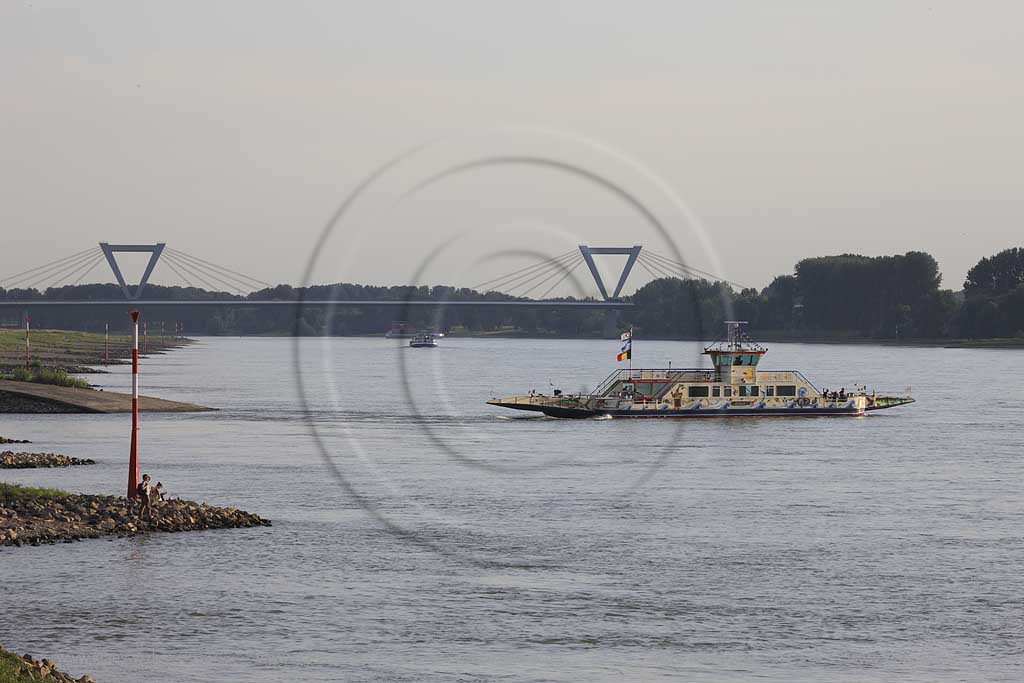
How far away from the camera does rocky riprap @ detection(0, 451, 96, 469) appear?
77.9 meters

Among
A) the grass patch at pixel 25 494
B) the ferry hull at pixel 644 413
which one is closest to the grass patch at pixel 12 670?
the grass patch at pixel 25 494

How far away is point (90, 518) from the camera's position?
5666 centimetres

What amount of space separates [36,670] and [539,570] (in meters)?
21.7

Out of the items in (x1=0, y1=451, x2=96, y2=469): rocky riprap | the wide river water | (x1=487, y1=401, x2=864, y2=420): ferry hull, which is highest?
(x1=487, y1=401, x2=864, y2=420): ferry hull

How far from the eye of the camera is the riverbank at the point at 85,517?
54.4 meters

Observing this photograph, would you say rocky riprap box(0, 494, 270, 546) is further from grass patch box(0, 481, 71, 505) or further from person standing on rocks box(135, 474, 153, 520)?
person standing on rocks box(135, 474, 153, 520)

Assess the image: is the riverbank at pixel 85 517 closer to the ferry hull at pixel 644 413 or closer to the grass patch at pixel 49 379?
the ferry hull at pixel 644 413

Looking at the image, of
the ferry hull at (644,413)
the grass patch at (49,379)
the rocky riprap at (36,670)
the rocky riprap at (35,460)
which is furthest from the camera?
the grass patch at (49,379)

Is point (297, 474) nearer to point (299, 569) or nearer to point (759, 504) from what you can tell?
point (759, 504)

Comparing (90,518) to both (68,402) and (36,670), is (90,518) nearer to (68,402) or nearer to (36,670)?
(36,670)

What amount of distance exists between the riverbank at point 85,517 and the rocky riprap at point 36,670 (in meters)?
19.3

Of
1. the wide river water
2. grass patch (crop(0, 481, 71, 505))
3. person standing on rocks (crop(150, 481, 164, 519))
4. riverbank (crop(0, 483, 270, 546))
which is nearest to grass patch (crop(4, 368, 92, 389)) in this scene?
the wide river water

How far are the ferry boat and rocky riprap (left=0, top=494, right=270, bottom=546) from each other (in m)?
66.6

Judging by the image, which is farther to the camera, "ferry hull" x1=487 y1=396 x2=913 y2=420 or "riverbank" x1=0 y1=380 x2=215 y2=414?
"ferry hull" x1=487 y1=396 x2=913 y2=420
